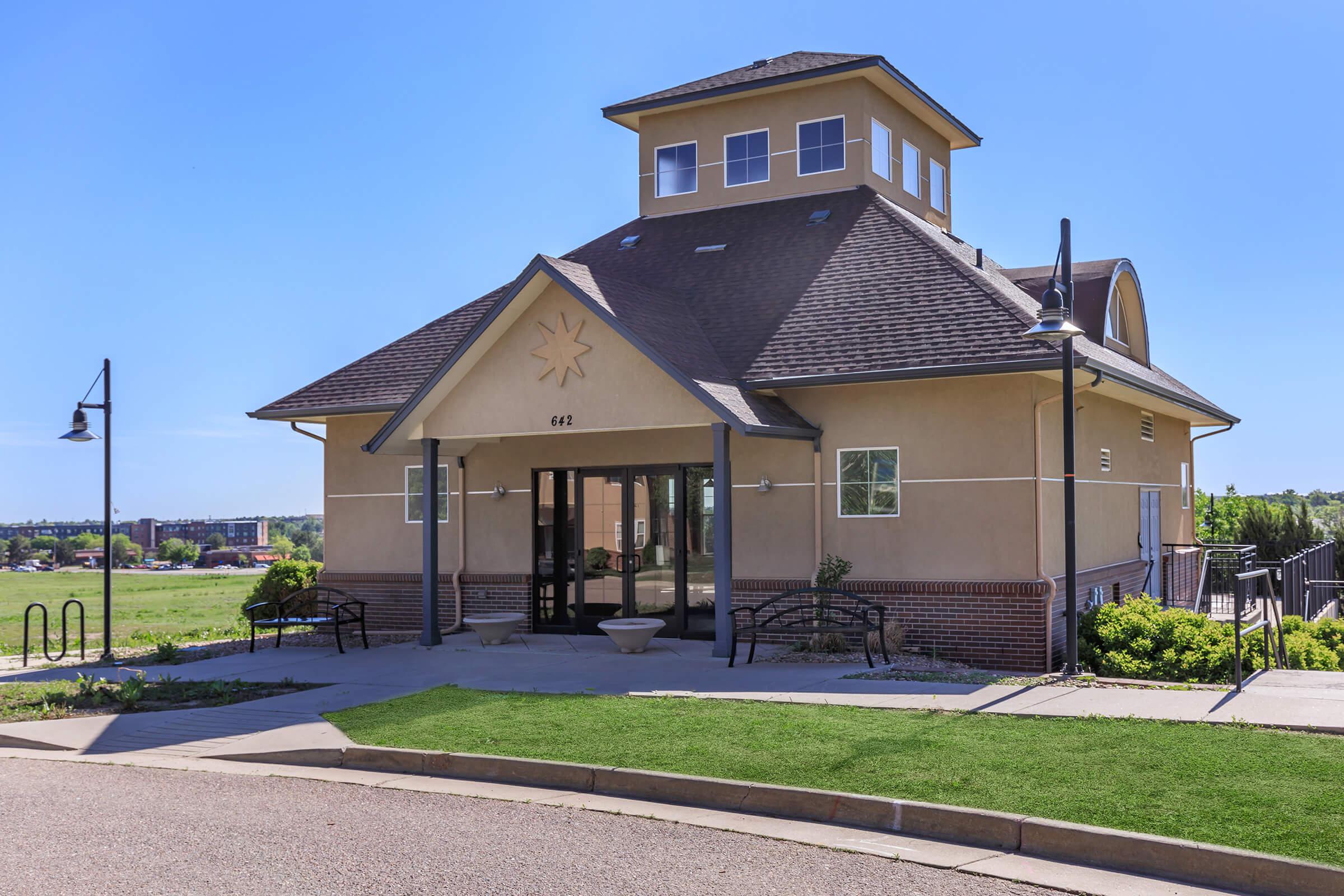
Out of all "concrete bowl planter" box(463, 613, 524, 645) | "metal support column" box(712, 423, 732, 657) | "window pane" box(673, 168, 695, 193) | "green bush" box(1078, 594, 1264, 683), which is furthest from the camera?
"window pane" box(673, 168, 695, 193)

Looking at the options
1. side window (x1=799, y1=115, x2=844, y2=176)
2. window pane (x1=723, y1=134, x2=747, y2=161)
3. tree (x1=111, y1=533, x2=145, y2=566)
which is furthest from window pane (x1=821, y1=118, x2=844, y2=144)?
tree (x1=111, y1=533, x2=145, y2=566)

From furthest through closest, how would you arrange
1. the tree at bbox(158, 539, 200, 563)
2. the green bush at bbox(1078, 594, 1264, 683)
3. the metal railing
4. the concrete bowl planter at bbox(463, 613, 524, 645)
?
1. the tree at bbox(158, 539, 200, 563)
2. the concrete bowl planter at bbox(463, 613, 524, 645)
3. the green bush at bbox(1078, 594, 1264, 683)
4. the metal railing

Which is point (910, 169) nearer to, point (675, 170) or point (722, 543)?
point (675, 170)

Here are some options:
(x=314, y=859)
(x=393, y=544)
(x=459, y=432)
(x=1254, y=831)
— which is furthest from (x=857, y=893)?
(x=393, y=544)

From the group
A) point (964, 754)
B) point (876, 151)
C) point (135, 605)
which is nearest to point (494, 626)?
point (964, 754)

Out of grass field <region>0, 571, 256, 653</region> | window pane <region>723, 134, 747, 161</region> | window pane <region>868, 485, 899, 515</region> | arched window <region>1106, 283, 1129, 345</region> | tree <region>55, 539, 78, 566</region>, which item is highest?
window pane <region>723, 134, 747, 161</region>

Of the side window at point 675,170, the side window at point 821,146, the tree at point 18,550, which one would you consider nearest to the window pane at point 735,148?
the side window at point 675,170

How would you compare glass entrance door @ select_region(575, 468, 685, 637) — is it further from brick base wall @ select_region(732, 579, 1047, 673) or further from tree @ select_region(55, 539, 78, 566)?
tree @ select_region(55, 539, 78, 566)

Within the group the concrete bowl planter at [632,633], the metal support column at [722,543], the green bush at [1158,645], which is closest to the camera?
the green bush at [1158,645]

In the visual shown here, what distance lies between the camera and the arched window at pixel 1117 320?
67.6 ft

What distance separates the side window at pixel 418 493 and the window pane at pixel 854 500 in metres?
6.59

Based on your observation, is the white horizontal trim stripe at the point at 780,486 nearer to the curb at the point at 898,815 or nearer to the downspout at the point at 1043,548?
the downspout at the point at 1043,548

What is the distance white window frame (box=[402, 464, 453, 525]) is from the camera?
18781 mm

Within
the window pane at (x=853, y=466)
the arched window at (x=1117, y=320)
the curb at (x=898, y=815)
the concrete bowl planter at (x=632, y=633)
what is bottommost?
the curb at (x=898, y=815)
